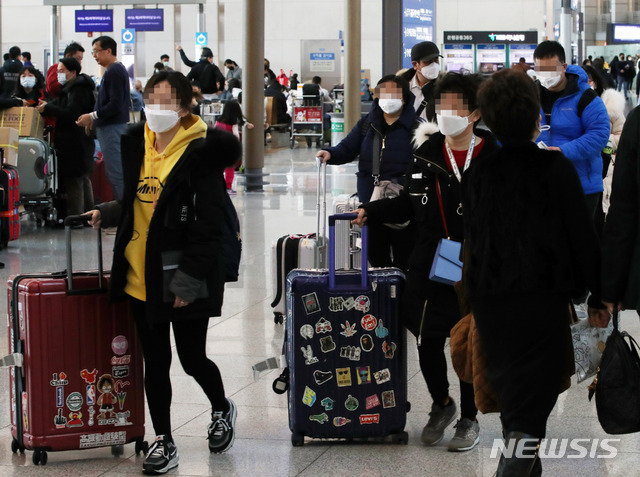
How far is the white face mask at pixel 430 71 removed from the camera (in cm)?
709

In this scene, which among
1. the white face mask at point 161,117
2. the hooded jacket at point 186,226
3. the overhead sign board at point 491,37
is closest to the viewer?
the hooded jacket at point 186,226

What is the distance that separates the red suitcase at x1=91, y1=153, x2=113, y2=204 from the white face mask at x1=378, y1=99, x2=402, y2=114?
24.5ft

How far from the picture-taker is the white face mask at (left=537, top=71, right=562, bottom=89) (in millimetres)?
6121

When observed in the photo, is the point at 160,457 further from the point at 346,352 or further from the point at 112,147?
the point at 112,147

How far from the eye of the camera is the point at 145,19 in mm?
34875

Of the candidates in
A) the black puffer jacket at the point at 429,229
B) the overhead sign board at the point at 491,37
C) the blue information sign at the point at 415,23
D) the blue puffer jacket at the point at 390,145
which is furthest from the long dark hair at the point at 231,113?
the overhead sign board at the point at 491,37

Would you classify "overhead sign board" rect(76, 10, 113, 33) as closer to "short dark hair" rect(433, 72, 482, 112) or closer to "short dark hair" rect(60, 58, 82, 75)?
"short dark hair" rect(60, 58, 82, 75)

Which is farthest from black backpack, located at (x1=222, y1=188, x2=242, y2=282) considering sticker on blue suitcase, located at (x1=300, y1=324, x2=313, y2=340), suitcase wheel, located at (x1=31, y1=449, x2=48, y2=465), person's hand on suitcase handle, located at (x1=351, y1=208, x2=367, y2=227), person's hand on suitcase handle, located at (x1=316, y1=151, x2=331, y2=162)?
person's hand on suitcase handle, located at (x1=316, y1=151, x2=331, y2=162)

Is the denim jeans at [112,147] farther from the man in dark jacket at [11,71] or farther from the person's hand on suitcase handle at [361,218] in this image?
the person's hand on suitcase handle at [361,218]

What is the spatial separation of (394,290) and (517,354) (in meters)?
1.05

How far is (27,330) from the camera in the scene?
4.07 meters

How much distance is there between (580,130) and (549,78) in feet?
1.22

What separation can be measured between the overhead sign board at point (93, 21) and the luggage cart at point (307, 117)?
11.7 metres

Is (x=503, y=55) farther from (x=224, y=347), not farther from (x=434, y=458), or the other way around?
(x=434, y=458)
